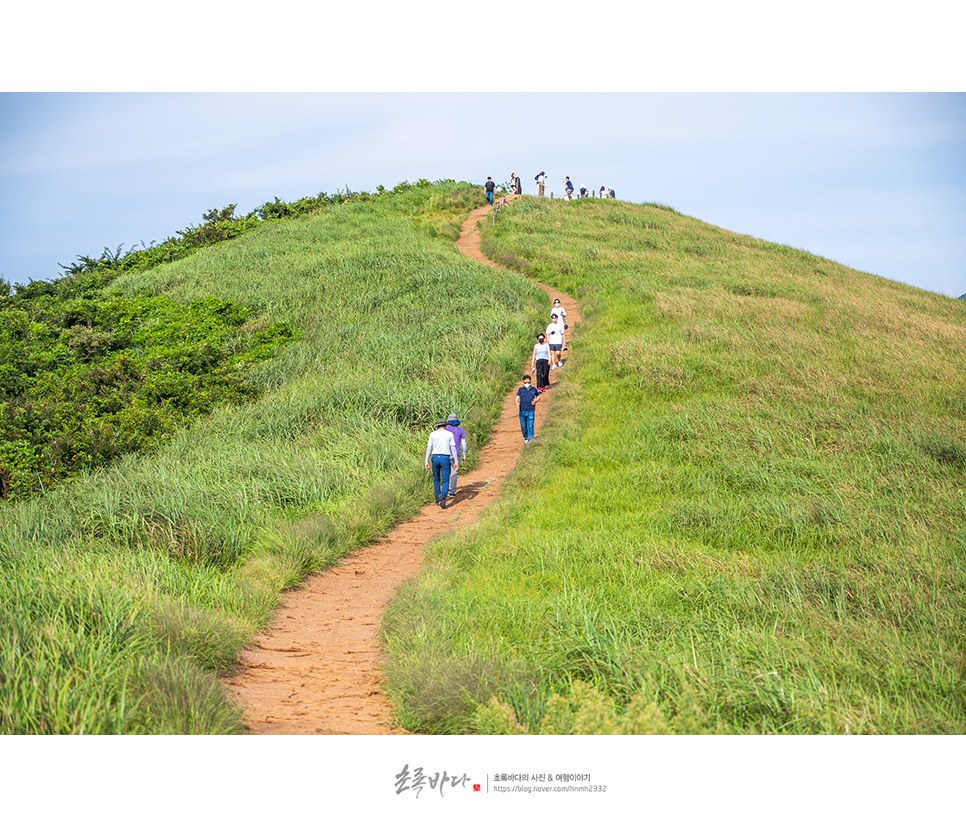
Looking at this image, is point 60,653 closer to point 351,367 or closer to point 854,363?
point 351,367

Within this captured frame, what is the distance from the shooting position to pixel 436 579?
23.9ft

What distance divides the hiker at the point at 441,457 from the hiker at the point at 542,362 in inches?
207

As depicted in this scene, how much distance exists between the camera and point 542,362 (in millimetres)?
16047

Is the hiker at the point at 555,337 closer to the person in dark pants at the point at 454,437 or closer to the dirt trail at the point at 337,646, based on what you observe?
the person in dark pants at the point at 454,437

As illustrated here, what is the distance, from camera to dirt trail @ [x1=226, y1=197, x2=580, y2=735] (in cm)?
508

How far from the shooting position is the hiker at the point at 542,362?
15.9 meters

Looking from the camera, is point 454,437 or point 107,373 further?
point 107,373

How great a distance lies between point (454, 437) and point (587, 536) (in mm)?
4384

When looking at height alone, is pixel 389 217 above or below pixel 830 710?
above

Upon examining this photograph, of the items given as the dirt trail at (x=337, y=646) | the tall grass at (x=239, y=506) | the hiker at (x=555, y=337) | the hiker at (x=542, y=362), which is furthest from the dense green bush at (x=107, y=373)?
the hiker at (x=555, y=337)

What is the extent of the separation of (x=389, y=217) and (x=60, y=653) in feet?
126

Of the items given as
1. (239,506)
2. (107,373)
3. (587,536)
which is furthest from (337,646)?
(107,373)

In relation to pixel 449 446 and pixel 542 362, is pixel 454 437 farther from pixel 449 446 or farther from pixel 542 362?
pixel 542 362

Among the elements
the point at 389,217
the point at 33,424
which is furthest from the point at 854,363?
the point at 389,217
